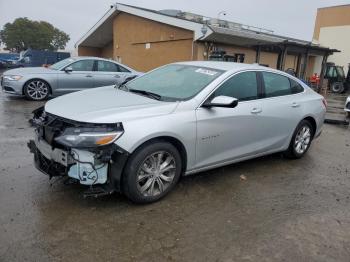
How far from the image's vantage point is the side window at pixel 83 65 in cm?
1054

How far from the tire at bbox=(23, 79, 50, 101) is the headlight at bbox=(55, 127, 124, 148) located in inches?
296

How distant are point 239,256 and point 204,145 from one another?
146 centimetres

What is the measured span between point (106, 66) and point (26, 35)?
5507cm

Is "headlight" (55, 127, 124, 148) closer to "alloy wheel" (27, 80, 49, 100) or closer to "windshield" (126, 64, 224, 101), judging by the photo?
"windshield" (126, 64, 224, 101)

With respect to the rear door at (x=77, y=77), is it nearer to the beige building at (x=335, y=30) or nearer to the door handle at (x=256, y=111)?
the door handle at (x=256, y=111)

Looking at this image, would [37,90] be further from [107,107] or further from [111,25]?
[111,25]

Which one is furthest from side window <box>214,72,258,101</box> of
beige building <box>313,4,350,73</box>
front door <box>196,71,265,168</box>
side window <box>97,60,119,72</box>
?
beige building <box>313,4,350,73</box>

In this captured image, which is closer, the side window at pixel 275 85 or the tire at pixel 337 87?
the side window at pixel 275 85

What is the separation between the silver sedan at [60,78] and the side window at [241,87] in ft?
23.2

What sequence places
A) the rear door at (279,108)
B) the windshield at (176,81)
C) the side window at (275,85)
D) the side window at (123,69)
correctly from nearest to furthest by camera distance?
the windshield at (176,81) → the rear door at (279,108) → the side window at (275,85) → the side window at (123,69)

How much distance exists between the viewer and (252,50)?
21156mm

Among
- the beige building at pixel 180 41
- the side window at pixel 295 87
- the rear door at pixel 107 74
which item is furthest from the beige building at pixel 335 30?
the side window at pixel 295 87

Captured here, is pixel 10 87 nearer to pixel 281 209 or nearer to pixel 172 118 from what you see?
pixel 172 118

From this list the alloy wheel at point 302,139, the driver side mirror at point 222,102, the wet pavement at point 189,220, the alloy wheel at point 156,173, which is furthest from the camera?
the alloy wheel at point 302,139
